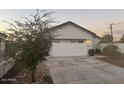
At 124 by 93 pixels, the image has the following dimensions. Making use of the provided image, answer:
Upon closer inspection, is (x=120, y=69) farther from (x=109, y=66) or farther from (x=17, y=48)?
(x=17, y=48)

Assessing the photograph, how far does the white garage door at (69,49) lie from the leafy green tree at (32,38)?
0.90ft

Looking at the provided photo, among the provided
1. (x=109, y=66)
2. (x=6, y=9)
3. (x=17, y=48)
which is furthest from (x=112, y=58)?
(x=6, y=9)

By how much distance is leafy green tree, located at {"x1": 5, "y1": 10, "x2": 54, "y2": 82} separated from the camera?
256 inches

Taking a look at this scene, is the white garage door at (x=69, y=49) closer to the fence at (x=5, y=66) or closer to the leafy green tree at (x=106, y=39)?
the leafy green tree at (x=106, y=39)

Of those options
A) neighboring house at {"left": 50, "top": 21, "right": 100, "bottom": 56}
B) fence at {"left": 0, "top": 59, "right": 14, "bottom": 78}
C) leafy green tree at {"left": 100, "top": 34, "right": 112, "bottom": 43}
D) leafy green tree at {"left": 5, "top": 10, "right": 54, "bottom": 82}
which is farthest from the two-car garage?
fence at {"left": 0, "top": 59, "right": 14, "bottom": 78}

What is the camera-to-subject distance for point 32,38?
256 inches

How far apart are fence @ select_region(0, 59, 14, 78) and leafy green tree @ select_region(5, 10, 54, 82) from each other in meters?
0.18

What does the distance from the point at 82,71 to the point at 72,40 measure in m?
0.94

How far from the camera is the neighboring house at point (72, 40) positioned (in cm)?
675

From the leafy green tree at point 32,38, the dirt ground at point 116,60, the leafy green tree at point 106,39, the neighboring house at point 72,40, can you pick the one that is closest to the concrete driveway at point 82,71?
the dirt ground at point 116,60

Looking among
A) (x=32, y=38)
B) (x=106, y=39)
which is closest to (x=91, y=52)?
(x=106, y=39)

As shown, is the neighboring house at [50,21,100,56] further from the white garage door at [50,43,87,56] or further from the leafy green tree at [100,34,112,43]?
the leafy green tree at [100,34,112,43]

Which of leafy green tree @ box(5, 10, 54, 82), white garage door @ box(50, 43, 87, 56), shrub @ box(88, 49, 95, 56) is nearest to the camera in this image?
leafy green tree @ box(5, 10, 54, 82)
